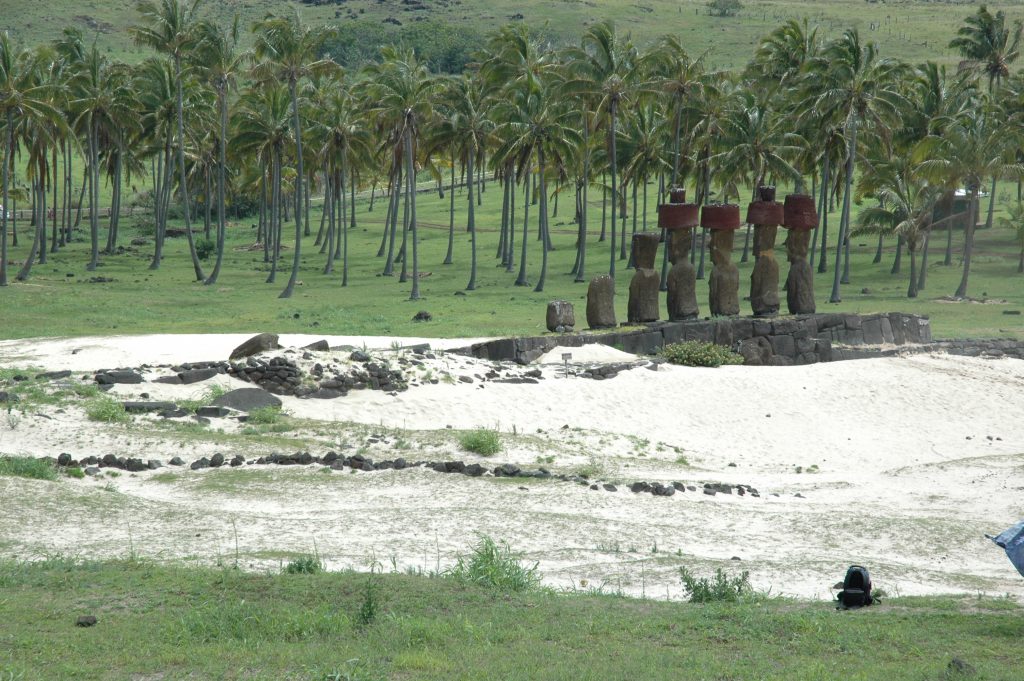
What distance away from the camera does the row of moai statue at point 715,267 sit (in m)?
34.3

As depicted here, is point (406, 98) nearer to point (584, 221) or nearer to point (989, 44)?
point (584, 221)

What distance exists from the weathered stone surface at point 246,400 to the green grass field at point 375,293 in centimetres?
1213

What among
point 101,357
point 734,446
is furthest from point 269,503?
point 101,357

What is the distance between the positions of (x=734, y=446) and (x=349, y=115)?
38.3m

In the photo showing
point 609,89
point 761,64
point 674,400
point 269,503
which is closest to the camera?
point 269,503

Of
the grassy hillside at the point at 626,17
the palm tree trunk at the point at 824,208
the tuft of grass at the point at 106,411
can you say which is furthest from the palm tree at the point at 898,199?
the grassy hillside at the point at 626,17

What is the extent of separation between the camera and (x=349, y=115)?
191 feet

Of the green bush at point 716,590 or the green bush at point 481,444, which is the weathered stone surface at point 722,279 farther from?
the green bush at point 716,590

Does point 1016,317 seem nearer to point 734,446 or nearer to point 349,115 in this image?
point 734,446

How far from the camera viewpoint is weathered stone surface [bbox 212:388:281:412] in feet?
78.3

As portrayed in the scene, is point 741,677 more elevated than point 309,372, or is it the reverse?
point 741,677

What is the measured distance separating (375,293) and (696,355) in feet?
80.4

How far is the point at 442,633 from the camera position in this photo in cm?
988

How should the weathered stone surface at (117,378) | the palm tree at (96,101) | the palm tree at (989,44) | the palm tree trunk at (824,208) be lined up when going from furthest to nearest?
the palm tree at (989,44) < the palm tree at (96,101) < the palm tree trunk at (824,208) < the weathered stone surface at (117,378)
